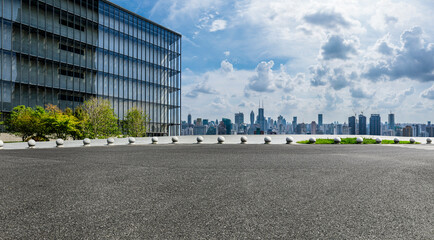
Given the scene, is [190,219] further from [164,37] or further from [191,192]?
[164,37]

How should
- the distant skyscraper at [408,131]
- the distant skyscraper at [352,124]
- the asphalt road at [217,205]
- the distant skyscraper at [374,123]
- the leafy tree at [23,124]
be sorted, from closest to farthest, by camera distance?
the asphalt road at [217,205]
the leafy tree at [23,124]
the distant skyscraper at [408,131]
the distant skyscraper at [352,124]
the distant skyscraper at [374,123]

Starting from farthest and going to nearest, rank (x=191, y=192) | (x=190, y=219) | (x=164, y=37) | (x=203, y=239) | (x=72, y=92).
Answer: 1. (x=164, y=37)
2. (x=72, y=92)
3. (x=191, y=192)
4. (x=190, y=219)
5. (x=203, y=239)

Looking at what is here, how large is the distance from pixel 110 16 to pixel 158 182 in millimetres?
52709

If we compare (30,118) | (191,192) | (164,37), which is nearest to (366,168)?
(191,192)

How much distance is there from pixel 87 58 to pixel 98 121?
1652cm

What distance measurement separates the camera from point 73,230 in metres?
4.47

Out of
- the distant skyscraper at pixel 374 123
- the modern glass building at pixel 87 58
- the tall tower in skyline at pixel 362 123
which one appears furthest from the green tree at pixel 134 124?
the distant skyscraper at pixel 374 123

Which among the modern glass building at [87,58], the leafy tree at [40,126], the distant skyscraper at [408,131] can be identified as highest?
the modern glass building at [87,58]

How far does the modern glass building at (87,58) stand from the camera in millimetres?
39594

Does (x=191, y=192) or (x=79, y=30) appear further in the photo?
(x=79, y=30)

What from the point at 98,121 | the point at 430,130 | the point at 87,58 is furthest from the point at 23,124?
the point at 430,130

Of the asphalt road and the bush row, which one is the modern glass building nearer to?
the bush row

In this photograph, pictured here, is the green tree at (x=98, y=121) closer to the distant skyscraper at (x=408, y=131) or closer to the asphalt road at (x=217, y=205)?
the asphalt road at (x=217, y=205)

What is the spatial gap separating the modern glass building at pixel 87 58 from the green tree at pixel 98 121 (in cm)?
952
